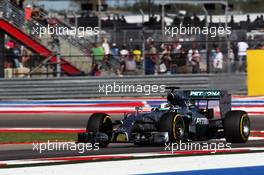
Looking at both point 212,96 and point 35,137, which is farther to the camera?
point 35,137

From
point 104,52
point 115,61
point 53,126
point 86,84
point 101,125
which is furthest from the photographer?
point 104,52

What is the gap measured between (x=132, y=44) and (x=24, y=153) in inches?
703

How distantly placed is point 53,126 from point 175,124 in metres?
6.28

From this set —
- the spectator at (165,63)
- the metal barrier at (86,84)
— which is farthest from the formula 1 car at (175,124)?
the spectator at (165,63)

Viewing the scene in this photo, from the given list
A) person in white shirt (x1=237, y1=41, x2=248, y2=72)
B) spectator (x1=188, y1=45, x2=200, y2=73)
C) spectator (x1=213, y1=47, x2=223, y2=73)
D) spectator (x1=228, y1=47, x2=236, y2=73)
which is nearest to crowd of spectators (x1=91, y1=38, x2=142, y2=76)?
spectator (x1=188, y1=45, x2=200, y2=73)

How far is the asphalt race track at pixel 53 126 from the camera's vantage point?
11.8 metres

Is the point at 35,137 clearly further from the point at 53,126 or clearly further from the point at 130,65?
the point at 130,65

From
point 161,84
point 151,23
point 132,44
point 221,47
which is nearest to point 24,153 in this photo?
point 161,84

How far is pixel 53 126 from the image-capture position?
18.0m

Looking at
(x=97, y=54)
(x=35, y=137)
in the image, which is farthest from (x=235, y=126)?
(x=97, y=54)

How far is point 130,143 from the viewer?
1340cm

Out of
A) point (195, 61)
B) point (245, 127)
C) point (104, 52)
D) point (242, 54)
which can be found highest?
point (104, 52)

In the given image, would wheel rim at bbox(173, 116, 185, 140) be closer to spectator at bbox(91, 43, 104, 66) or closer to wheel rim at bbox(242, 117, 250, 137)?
wheel rim at bbox(242, 117, 250, 137)

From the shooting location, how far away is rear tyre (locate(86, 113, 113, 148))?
12.6 m
